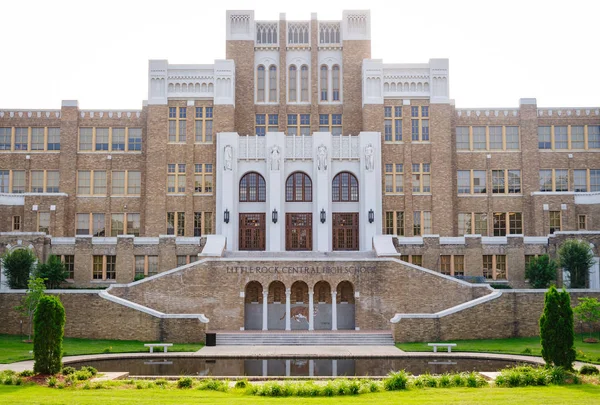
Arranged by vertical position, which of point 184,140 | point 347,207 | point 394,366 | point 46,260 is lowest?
point 394,366

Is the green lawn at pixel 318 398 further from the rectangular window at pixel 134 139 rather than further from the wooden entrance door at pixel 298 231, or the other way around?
the rectangular window at pixel 134 139

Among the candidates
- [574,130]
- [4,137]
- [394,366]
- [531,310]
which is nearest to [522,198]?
[574,130]

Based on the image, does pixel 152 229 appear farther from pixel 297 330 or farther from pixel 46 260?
pixel 297 330

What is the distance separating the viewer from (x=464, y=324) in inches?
1597

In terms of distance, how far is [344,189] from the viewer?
55500 mm

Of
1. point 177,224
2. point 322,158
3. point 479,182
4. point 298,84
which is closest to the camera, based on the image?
point 322,158

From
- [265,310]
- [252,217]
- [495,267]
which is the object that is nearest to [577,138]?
[495,267]

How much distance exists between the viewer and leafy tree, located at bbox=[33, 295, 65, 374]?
86.1 ft

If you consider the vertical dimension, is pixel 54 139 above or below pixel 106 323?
above

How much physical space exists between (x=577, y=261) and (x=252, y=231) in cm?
2286

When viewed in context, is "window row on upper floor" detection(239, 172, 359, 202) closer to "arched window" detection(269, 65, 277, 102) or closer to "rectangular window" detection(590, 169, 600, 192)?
"arched window" detection(269, 65, 277, 102)

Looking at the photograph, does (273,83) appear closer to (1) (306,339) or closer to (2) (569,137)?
(2) (569,137)

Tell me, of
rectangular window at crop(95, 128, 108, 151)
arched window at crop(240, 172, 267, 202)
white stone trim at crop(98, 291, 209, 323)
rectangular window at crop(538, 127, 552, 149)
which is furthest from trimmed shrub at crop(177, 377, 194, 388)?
rectangular window at crop(538, 127, 552, 149)

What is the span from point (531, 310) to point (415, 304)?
673 centimetres
